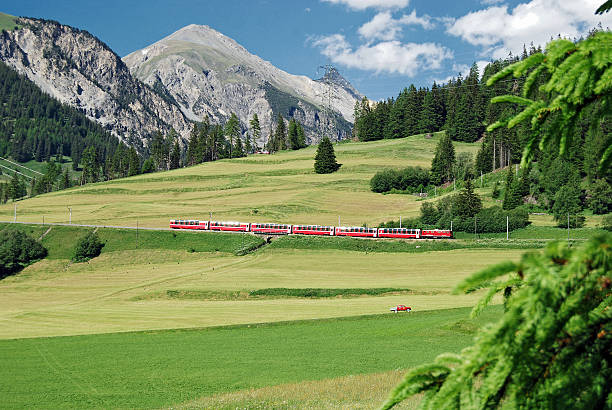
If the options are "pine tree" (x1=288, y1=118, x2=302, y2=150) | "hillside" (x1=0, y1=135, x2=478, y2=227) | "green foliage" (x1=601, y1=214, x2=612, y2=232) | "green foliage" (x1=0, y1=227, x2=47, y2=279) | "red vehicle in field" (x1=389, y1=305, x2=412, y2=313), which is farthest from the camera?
"pine tree" (x1=288, y1=118, x2=302, y2=150)

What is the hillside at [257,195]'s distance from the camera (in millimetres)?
107000

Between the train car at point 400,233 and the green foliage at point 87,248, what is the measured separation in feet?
160

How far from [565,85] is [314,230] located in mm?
85675

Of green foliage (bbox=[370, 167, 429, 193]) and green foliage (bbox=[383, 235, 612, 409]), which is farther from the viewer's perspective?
green foliage (bbox=[370, 167, 429, 193])

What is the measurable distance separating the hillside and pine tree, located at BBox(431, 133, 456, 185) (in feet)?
45.5

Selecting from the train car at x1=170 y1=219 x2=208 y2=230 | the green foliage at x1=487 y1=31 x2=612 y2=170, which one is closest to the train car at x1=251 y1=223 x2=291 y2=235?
the train car at x1=170 y1=219 x2=208 y2=230

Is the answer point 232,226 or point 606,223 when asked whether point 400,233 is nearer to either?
point 232,226

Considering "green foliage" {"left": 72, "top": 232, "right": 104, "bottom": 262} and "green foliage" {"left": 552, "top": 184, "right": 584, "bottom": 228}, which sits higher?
"green foliage" {"left": 552, "top": 184, "right": 584, "bottom": 228}

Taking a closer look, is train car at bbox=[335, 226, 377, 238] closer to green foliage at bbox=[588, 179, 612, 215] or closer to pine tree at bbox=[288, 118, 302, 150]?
green foliage at bbox=[588, 179, 612, 215]

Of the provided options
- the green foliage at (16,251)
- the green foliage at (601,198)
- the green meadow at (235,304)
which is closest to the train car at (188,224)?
the green meadow at (235,304)

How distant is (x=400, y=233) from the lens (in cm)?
8650

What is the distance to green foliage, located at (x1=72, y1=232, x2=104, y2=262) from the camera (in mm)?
83750

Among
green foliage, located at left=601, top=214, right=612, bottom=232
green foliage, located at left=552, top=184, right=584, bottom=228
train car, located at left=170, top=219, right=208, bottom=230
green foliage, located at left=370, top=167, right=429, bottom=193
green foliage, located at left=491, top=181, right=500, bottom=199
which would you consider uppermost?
green foliage, located at left=370, top=167, right=429, bottom=193

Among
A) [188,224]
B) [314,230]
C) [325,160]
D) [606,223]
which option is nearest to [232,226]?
[188,224]
